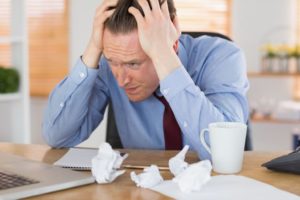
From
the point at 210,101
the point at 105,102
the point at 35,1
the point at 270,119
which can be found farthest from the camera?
the point at 35,1

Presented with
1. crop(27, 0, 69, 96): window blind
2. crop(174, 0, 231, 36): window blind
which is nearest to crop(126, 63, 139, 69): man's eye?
crop(27, 0, 69, 96): window blind

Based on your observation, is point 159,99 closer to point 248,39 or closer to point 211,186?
point 211,186

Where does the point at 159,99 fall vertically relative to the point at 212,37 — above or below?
below

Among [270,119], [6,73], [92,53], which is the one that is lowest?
[270,119]

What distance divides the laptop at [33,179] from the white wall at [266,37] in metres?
3.11

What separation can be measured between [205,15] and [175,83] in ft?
9.70

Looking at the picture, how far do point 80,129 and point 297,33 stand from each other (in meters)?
2.82

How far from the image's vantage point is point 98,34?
1.48 m

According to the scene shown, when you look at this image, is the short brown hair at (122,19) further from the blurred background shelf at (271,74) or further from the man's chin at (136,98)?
the blurred background shelf at (271,74)

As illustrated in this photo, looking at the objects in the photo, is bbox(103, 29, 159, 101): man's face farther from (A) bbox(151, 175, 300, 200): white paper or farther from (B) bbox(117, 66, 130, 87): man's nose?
(A) bbox(151, 175, 300, 200): white paper

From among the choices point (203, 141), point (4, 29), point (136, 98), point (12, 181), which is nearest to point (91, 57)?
point (136, 98)

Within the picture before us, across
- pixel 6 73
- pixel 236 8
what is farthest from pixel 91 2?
pixel 236 8

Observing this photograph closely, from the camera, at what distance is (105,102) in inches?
67.6

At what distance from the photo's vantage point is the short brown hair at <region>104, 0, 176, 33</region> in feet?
4.53
